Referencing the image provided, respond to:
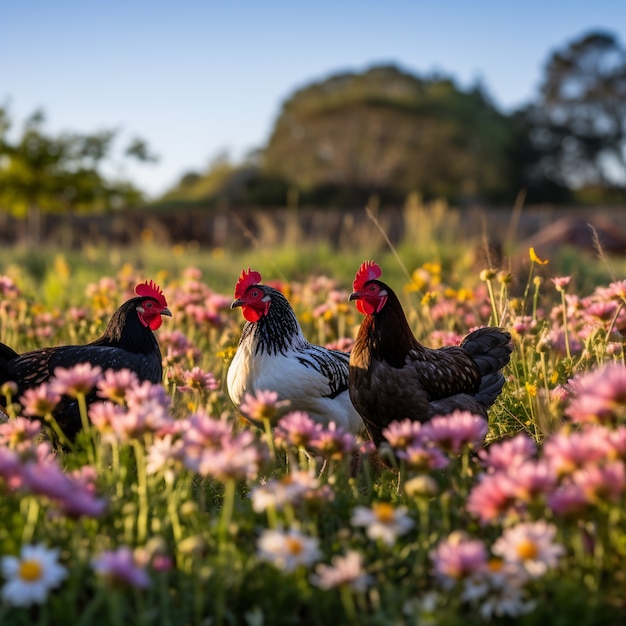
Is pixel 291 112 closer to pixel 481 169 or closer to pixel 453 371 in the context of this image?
pixel 481 169

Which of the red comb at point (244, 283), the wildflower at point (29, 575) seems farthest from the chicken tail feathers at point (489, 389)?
the wildflower at point (29, 575)

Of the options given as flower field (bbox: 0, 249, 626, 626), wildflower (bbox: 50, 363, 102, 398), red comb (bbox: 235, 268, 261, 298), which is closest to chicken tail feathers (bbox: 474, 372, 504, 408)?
flower field (bbox: 0, 249, 626, 626)

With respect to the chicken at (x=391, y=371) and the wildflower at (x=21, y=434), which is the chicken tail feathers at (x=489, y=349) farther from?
the wildflower at (x=21, y=434)

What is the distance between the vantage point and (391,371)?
3156 mm

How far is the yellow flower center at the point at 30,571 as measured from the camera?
1.59 meters

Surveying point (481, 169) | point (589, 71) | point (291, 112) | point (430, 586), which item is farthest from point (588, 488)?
point (589, 71)

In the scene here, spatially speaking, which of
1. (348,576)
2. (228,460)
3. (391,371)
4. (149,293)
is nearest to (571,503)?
(348,576)

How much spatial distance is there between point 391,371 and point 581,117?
43.7 m

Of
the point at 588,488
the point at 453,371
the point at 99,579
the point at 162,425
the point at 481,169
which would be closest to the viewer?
the point at 588,488

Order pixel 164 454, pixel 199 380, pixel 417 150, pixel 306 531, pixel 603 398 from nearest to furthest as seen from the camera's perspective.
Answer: pixel 603 398
pixel 164 454
pixel 306 531
pixel 199 380
pixel 417 150

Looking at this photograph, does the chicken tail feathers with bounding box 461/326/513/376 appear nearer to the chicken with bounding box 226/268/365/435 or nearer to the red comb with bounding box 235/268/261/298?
the chicken with bounding box 226/268/365/435

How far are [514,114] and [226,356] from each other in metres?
39.9

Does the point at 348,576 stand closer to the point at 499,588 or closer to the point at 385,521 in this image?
the point at 385,521

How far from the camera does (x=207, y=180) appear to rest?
1523 inches
